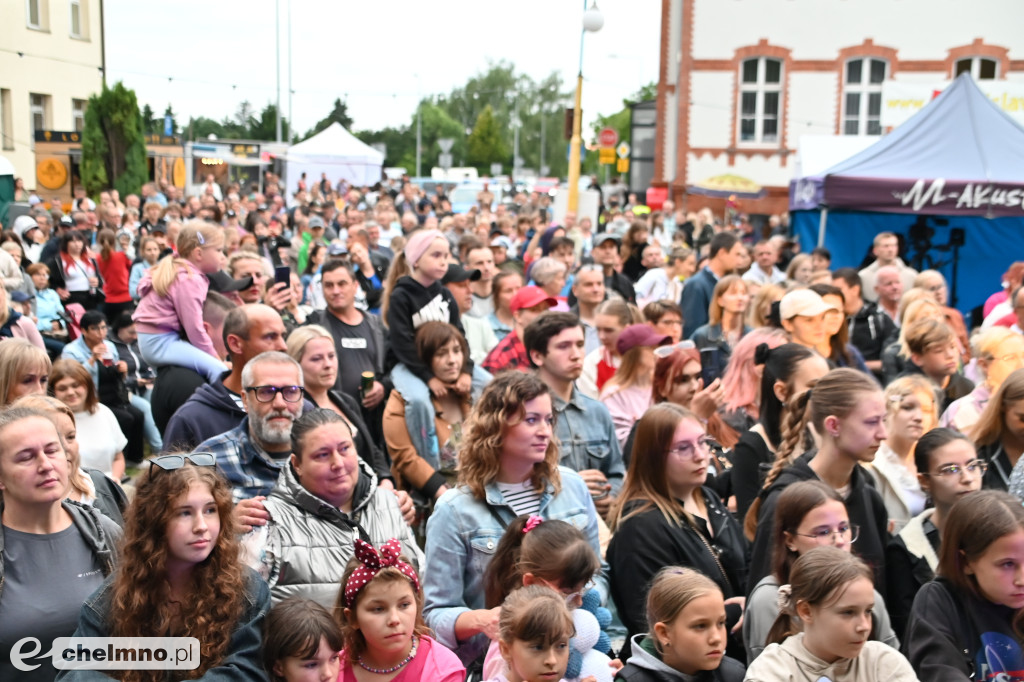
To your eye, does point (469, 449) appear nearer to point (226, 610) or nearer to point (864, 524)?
point (226, 610)

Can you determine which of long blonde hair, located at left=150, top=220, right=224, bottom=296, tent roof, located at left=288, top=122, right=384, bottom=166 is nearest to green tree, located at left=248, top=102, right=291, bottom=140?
tent roof, located at left=288, top=122, right=384, bottom=166

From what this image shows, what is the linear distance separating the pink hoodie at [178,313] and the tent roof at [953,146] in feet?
27.9

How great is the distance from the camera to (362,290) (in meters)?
9.41

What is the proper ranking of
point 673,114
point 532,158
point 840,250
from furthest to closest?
point 532,158 → point 673,114 → point 840,250

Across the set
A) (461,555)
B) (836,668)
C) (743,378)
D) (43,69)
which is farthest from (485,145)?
(836,668)

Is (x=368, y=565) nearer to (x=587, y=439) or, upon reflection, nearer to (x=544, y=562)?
(x=544, y=562)

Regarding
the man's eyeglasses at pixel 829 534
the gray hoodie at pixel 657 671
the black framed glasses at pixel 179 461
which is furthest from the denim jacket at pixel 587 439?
the black framed glasses at pixel 179 461

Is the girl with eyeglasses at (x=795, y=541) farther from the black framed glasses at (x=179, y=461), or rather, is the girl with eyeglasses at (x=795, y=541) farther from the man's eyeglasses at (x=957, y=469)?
the black framed glasses at (x=179, y=461)

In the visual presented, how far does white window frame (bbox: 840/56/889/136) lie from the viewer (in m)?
32.8

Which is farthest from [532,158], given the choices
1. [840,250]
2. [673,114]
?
[840,250]

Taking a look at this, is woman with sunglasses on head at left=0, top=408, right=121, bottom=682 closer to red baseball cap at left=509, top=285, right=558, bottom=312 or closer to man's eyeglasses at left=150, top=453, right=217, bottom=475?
man's eyeglasses at left=150, top=453, right=217, bottom=475

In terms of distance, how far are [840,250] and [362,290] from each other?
7.41m

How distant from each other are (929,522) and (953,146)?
9569mm

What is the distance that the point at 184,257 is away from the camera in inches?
247
